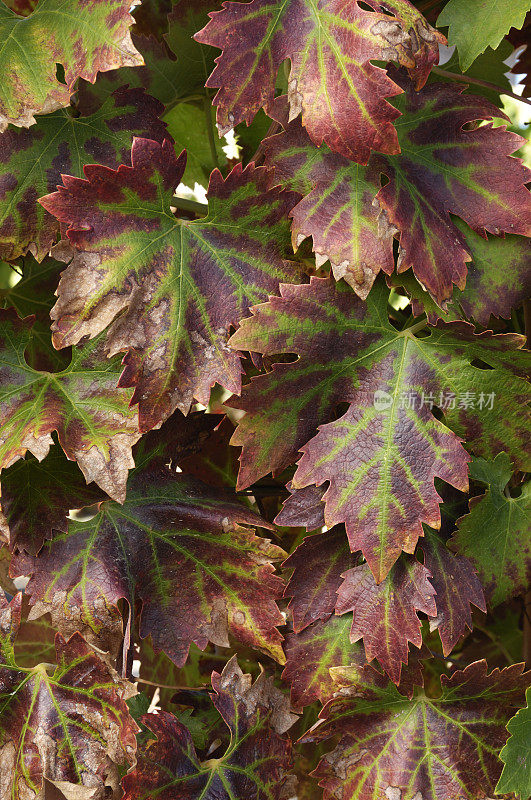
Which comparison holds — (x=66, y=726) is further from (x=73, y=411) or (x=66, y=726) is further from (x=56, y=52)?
(x=56, y=52)

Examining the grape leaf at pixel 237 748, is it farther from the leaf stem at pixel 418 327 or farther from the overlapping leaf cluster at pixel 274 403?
the leaf stem at pixel 418 327

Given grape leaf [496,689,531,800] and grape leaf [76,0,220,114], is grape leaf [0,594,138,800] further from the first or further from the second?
grape leaf [76,0,220,114]

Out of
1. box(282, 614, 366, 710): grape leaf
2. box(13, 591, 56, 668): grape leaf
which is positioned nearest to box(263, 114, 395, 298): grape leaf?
box(282, 614, 366, 710): grape leaf

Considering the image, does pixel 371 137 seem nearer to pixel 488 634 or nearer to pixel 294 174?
pixel 294 174

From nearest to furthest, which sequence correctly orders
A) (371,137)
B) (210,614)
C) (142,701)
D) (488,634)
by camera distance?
(371,137) → (210,614) → (142,701) → (488,634)

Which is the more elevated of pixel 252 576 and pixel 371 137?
pixel 371 137

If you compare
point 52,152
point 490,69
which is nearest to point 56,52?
point 52,152

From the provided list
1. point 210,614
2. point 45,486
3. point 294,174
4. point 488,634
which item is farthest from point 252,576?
point 488,634
